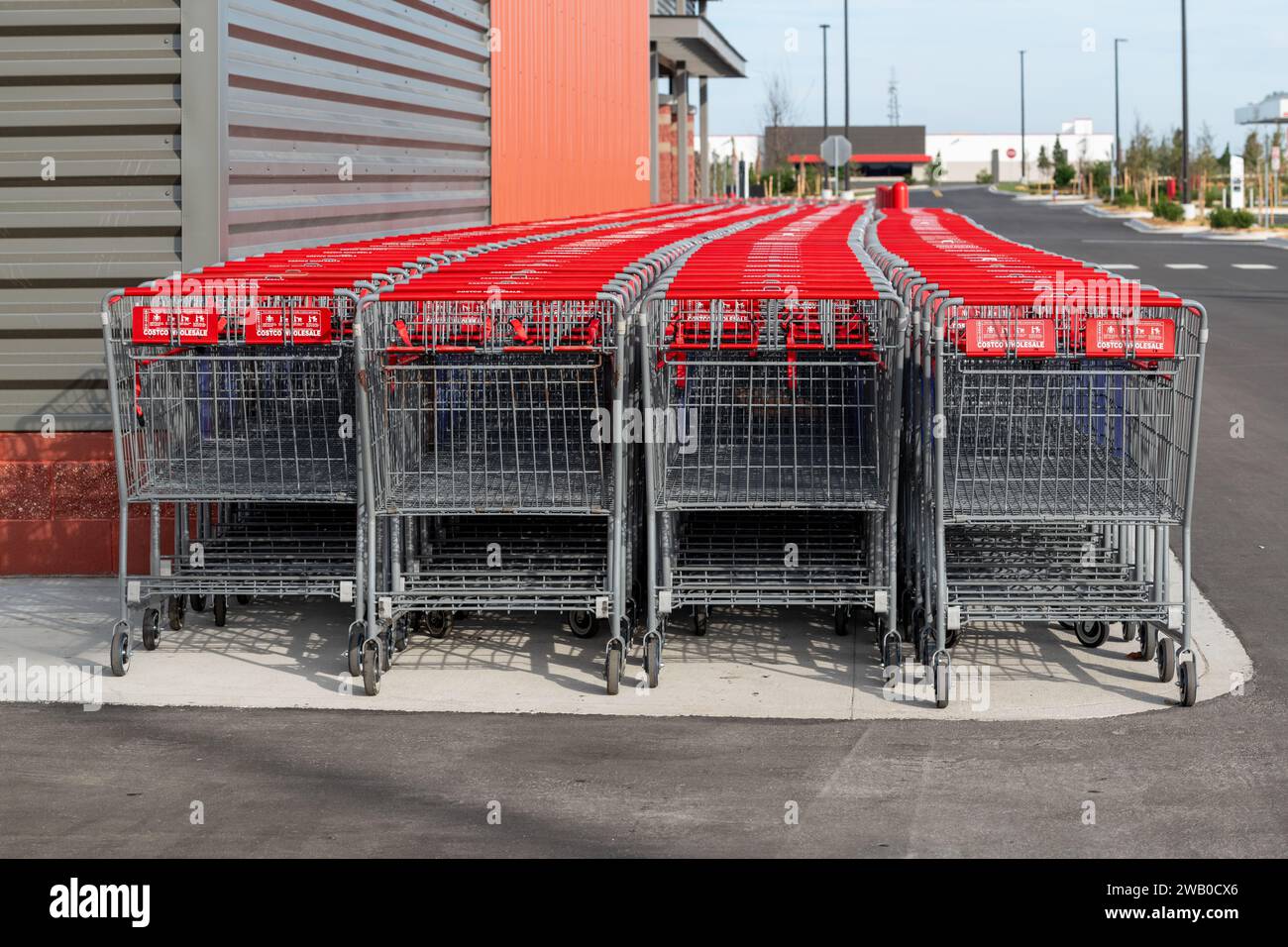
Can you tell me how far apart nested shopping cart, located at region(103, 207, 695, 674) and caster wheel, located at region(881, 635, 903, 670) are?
7.13 feet

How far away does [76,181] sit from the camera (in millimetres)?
8664

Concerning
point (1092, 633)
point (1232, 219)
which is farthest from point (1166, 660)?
point (1232, 219)

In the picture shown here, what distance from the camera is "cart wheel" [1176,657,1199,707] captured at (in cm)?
658

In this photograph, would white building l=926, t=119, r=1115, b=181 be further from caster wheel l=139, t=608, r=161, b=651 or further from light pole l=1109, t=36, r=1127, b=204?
caster wheel l=139, t=608, r=161, b=651

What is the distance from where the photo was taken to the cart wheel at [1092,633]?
749 cm

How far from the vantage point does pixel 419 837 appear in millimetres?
5172

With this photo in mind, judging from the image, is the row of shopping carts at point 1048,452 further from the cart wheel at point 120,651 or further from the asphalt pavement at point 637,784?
the cart wheel at point 120,651

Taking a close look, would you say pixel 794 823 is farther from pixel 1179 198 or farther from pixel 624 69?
pixel 1179 198

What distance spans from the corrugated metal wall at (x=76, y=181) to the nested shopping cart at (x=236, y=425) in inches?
38.0

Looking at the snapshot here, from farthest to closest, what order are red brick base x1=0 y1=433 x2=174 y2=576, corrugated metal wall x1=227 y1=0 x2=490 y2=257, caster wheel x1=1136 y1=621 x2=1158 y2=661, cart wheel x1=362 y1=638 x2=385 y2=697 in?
corrugated metal wall x1=227 y1=0 x2=490 y2=257 < red brick base x1=0 y1=433 x2=174 y2=576 < caster wheel x1=1136 y1=621 x2=1158 y2=661 < cart wheel x1=362 y1=638 x2=385 y2=697

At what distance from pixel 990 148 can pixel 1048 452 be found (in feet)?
453

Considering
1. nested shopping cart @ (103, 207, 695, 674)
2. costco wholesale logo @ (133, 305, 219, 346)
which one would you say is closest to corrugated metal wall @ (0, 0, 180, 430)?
nested shopping cart @ (103, 207, 695, 674)

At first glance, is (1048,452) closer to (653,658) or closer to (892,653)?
(892,653)

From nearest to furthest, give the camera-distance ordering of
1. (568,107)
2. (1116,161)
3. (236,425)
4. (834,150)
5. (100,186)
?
(236,425) → (100,186) → (568,107) → (834,150) → (1116,161)
